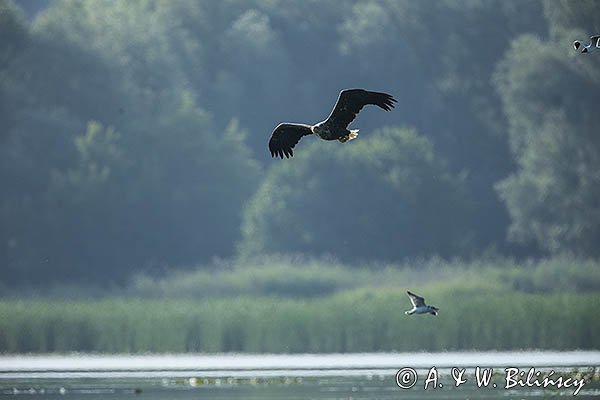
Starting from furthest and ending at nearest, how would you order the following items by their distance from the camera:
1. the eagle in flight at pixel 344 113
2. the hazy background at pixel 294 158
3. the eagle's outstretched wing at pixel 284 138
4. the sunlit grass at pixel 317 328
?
the hazy background at pixel 294 158
the sunlit grass at pixel 317 328
the eagle's outstretched wing at pixel 284 138
the eagle in flight at pixel 344 113

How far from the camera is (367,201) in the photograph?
6041cm

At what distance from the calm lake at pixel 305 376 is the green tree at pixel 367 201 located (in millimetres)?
22223

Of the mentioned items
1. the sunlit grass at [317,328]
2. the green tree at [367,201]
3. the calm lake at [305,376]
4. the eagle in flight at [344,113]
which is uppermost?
the green tree at [367,201]

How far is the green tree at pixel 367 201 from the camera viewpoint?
59312 mm

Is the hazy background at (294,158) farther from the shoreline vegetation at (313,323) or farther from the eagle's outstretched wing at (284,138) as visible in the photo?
the eagle's outstretched wing at (284,138)

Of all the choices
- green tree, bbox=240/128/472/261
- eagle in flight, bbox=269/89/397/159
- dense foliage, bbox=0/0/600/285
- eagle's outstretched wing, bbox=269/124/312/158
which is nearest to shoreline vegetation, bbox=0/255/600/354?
eagle's outstretched wing, bbox=269/124/312/158

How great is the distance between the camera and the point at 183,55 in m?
71.2

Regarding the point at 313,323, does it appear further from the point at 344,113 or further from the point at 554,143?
the point at 554,143

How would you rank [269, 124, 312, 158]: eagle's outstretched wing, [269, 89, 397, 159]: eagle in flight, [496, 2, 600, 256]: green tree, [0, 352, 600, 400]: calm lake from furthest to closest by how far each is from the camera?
[496, 2, 600, 256]: green tree < [0, 352, 600, 400]: calm lake < [269, 124, 312, 158]: eagle's outstretched wing < [269, 89, 397, 159]: eagle in flight

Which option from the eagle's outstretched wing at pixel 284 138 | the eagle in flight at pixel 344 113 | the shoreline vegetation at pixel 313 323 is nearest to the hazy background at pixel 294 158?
the shoreline vegetation at pixel 313 323

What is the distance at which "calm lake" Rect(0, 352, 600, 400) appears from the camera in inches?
1110

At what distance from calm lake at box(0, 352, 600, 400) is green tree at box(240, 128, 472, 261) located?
22.2 metres

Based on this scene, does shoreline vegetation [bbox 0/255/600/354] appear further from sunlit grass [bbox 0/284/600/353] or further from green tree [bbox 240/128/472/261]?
green tree [bbox 240/128/472/261]

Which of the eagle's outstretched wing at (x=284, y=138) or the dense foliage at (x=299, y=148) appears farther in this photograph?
the dense foliage at (x=299, y=148)
